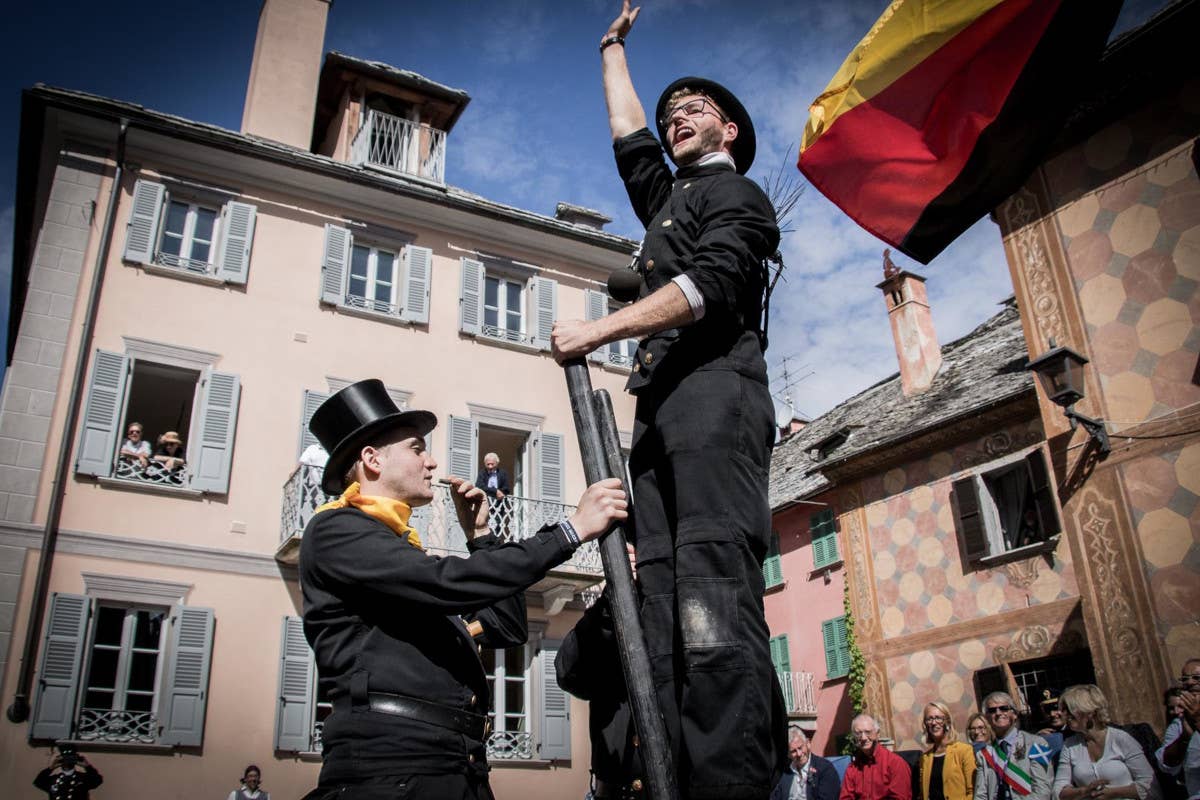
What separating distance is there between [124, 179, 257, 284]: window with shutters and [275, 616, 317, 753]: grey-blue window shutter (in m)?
6.58

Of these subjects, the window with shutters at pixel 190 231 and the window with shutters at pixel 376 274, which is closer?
the window with shutters at pixel 190 231

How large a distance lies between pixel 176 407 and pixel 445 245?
624 cm

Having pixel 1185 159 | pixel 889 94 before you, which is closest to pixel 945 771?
pixel 889 94

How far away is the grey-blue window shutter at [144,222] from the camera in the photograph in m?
17.1

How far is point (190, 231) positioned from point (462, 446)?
21.2 ft

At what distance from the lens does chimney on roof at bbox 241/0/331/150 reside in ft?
67.9

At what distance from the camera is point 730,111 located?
3.71m

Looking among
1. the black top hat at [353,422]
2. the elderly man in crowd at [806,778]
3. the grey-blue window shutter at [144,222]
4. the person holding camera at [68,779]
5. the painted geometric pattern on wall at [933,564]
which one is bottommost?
the elderly man in crowd at [806,778]

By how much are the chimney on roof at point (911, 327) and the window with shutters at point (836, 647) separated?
19.7 feet

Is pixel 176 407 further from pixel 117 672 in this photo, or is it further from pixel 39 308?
pixel 117 672

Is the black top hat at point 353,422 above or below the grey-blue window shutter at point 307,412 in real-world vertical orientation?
below

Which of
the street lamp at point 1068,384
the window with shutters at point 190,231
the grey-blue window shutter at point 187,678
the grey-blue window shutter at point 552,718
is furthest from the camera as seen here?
the window with shutters at point 190,231

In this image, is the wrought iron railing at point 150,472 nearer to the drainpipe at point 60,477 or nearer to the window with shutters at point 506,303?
the drainpipe at point 60,477

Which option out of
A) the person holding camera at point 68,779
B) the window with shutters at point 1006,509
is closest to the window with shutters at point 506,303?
the window with shutters at point 1006,509
